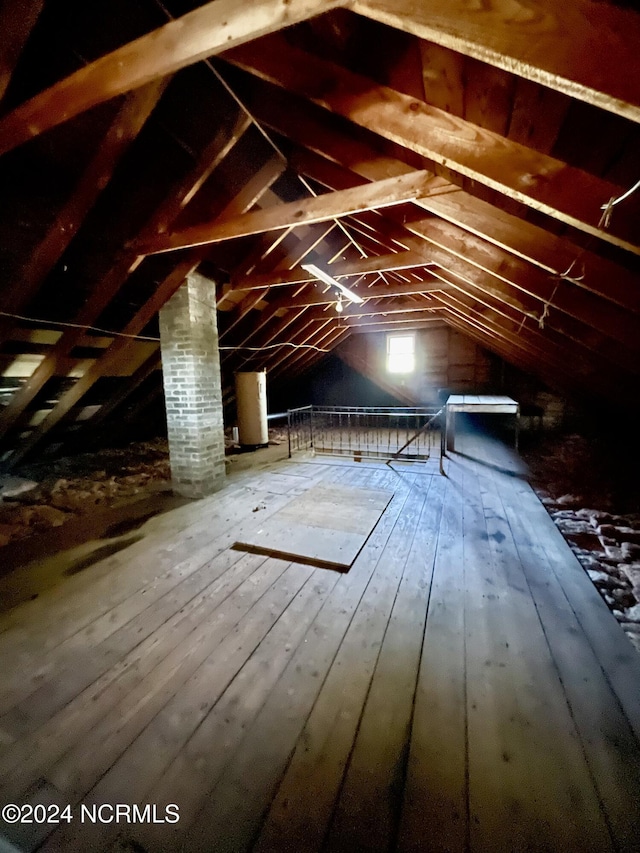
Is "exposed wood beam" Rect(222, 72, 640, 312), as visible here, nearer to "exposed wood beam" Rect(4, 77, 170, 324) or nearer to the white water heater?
"exposed wood beam" Rect(4, 77, 170, 324)

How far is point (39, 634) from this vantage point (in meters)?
1.87

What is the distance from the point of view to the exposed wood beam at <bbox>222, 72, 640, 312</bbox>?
1.83 metres

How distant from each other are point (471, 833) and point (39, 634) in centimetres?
224

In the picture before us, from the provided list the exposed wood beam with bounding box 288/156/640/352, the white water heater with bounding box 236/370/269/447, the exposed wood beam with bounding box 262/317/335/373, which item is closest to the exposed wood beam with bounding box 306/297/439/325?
the exposed wood beam with bounding box 262/317/335/373

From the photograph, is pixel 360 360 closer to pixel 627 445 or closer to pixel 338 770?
pixel 627 445

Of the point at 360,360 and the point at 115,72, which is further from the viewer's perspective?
the point at 360,360

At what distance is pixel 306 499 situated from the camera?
379 centimetres

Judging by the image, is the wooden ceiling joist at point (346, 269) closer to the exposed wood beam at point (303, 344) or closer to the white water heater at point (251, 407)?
the white water heater at point (251, 407)

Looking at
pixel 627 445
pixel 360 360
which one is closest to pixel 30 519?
pixel 360 360

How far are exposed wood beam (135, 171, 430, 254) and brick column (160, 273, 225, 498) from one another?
2.29ft

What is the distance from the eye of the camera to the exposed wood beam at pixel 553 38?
0.88m

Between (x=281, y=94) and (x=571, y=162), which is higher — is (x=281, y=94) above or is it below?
above

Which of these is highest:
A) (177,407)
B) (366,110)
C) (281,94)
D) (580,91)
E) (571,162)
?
(281,94)

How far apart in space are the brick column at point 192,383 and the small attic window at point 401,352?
6586mm
